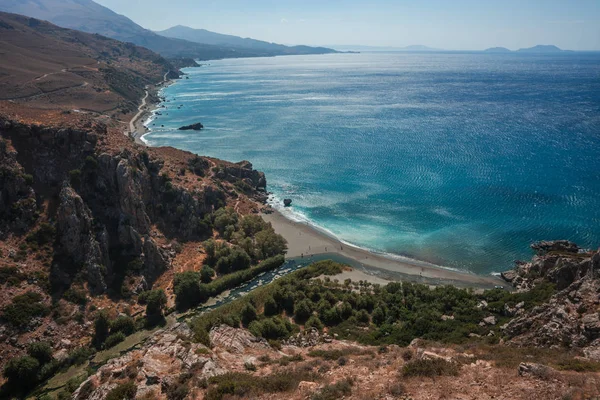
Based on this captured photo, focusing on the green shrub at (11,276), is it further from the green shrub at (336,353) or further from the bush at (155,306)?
the green shrub at (336,353)

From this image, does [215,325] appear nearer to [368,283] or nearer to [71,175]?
[368,283]

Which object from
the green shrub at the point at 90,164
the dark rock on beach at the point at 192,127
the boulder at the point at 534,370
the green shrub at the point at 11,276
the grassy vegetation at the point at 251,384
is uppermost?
the dark rock on beach at the point at 192,127

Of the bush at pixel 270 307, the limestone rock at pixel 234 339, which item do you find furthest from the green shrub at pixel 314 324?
the limestone rock at pixel 234 339

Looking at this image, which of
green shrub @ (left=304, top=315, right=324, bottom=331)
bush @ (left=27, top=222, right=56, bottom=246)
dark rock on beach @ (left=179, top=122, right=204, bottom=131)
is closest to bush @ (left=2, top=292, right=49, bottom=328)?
bush @ (left=27, top=222, right=56, bottom=246)

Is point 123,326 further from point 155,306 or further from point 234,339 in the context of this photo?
point 234,339

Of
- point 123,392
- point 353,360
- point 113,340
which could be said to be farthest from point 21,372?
point 353,360

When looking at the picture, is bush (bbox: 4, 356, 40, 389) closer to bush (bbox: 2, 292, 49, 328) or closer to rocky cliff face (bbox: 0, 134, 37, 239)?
bush (bbox: 2, 292, 49, 328)

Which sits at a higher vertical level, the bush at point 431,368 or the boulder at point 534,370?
the boulder at point 534,370
